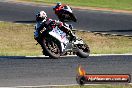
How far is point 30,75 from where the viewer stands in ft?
37.6

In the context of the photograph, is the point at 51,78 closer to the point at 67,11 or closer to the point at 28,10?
the point at 67,11

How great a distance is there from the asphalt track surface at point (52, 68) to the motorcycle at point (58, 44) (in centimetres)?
25

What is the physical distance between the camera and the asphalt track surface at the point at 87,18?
31362mm

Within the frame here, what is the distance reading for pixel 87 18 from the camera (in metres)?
35.0

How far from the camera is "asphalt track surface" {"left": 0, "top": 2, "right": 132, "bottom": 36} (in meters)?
31.4

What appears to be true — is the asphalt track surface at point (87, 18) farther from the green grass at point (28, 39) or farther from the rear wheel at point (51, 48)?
the rear wheel at point (51, 48)

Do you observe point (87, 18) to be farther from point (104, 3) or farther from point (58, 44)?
point (58, 44)

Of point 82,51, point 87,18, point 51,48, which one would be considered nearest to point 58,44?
point 51,48

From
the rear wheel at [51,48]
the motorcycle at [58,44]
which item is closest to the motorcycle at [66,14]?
the motorcycle at [58,44]

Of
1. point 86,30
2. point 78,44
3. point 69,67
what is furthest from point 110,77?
point 86,30

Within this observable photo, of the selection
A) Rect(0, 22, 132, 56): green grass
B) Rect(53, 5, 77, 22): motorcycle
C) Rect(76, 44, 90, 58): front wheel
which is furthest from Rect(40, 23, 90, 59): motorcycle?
Rect(0, 22, 132, 56): green grass

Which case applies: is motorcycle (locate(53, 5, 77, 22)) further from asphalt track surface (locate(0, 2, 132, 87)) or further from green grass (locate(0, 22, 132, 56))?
green grass (locate(0, 22, 132, 56))

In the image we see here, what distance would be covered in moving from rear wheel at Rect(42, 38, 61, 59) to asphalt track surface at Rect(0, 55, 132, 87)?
184 millimetres

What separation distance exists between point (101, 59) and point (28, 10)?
24801 mm
